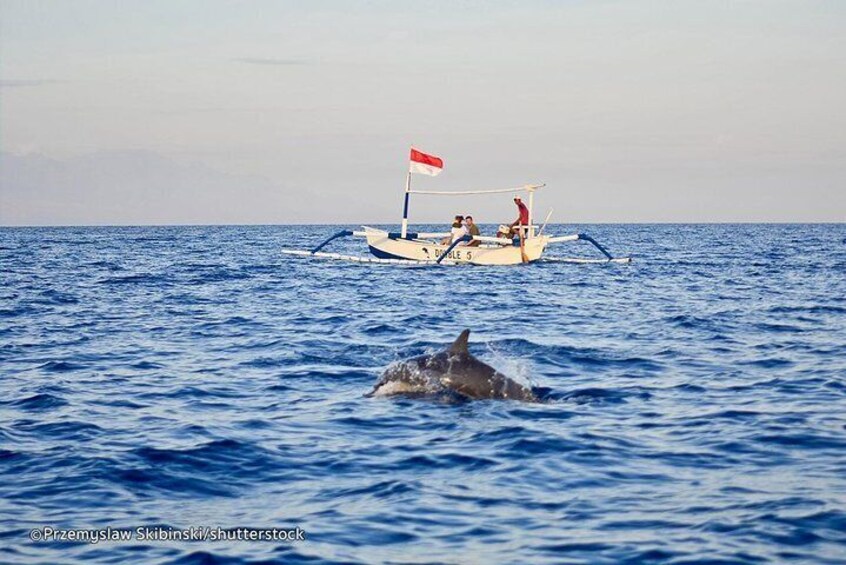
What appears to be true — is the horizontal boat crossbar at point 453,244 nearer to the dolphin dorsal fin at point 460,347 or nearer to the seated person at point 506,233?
the seated person at point 506,233

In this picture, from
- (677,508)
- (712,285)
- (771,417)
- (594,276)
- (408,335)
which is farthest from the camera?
(594,276)

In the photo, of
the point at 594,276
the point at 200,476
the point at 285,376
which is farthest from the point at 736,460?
the point at 594,276

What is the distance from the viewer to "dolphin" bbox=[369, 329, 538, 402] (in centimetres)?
1328

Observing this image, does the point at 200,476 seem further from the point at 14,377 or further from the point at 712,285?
the point at 712,285

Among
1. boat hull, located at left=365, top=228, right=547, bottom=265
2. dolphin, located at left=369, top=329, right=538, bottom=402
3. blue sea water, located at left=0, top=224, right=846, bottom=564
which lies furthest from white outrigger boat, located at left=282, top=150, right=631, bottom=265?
dolphin, located at left=369, top=329, right=538, bottom=402

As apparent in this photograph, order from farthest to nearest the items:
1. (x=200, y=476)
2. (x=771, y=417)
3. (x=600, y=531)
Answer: (x=771, y=417), (x=200, y=476), (x=600, y=531)

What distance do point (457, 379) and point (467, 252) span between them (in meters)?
32.0

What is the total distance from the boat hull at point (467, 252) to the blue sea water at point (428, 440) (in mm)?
20628

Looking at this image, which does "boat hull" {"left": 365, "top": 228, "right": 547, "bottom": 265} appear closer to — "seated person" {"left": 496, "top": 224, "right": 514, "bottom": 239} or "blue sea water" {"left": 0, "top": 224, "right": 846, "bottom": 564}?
"seated person" {"left": 496, "top": 224, "right": 514, "bottom": 239}

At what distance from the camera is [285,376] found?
15.7m

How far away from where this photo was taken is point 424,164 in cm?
4612

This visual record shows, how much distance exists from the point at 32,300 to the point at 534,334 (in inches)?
662

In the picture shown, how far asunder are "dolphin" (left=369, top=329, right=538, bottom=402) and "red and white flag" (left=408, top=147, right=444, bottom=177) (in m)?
32.8

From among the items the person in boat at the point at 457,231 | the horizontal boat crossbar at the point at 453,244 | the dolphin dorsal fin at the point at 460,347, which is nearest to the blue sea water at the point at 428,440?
the dolphin dorsal fin at the point at 460,347
